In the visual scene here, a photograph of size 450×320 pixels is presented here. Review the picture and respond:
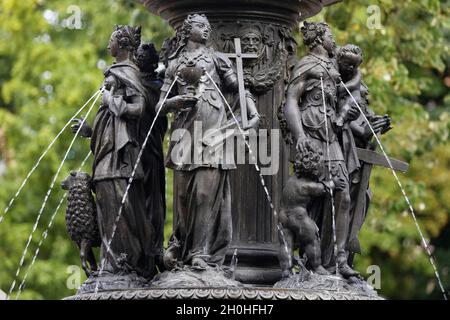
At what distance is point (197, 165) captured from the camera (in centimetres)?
1897

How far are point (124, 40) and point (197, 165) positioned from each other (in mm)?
1818

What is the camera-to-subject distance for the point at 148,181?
65.5ft

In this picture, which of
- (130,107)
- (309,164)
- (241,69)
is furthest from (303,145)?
(130,107)

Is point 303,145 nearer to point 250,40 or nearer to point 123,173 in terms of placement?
point 250,40

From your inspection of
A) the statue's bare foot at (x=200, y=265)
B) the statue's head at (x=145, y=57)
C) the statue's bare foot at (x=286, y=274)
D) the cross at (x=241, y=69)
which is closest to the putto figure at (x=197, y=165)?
the statue's bare foot at (x=200, y=265)

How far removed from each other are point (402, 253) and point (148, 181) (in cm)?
2090

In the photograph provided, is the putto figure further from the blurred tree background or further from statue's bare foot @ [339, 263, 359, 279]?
the blurred tree background

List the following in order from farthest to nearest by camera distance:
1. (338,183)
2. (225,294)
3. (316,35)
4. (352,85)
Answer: (352,85), (316,35), (338,183), (225,294)

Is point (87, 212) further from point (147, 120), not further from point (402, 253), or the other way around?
point (402, 253)

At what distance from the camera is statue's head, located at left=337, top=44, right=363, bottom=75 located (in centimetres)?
2019

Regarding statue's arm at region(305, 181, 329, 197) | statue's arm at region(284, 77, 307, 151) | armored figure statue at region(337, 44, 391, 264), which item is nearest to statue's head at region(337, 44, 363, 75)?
armored figure statue at region(337, 44, 391, 264)

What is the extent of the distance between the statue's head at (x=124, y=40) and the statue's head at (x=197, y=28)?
851 mm

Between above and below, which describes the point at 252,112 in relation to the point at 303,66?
below
